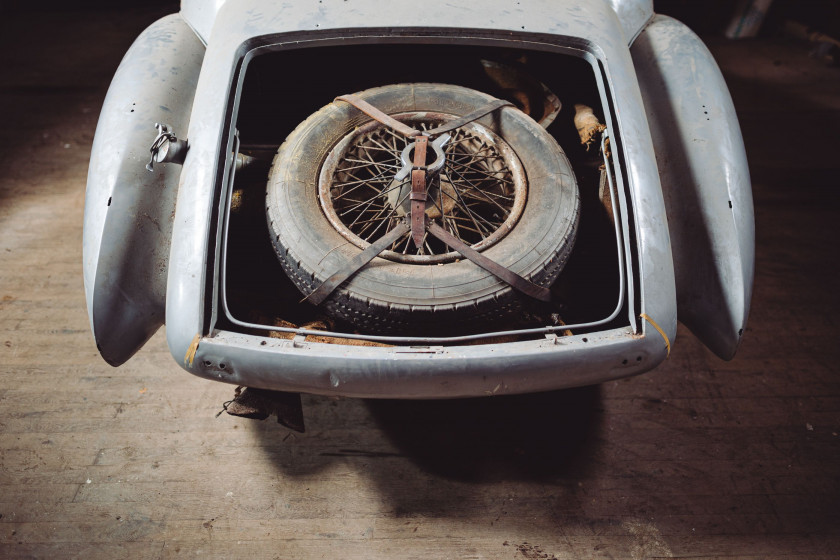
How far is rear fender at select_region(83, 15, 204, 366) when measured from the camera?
167 cm

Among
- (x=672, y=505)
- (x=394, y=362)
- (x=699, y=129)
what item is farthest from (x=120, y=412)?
(x=699, y=129)

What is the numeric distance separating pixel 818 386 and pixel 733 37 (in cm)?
353

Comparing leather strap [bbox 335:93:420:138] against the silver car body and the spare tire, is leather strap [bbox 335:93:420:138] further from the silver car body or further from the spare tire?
the silver car body

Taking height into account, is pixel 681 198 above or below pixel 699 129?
below

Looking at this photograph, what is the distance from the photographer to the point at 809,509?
1986mm

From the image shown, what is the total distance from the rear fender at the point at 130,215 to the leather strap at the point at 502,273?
95 centimetres

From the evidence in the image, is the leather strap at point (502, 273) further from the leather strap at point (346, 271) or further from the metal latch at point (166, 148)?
the metal latch at point (166, 148)

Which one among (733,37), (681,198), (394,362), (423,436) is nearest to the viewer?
(394,362)

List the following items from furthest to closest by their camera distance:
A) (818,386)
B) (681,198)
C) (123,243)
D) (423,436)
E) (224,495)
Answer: (818,386) < (423,436) < (224,495) < (681,198) < (123,243)

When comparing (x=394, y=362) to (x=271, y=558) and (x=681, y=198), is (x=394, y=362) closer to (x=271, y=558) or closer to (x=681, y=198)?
(x=271, y=558)

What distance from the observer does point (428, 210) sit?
1940mm

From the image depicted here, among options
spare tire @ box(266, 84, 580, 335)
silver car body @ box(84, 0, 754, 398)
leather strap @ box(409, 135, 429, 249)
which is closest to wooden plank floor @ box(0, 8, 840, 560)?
silver car body @ box(84, 0, 754, 398)

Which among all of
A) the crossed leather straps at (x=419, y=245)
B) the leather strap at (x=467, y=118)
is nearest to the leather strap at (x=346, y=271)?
the crossed leather straps at (x=419, y=245)

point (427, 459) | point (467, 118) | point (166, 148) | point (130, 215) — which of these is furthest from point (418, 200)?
point (427, 459)
